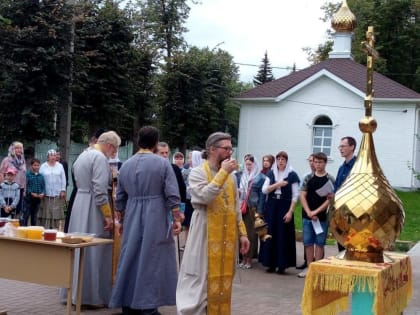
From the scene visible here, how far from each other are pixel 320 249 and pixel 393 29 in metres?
33.1

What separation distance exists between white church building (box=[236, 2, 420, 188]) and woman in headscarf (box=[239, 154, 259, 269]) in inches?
672

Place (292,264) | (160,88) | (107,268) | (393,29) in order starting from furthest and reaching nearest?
(393,29) < (160,88) < (292,264) < (107,268)

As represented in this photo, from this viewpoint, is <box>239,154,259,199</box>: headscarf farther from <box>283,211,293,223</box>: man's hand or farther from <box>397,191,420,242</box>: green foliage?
<box>397,191,420,242</box>: green foliage

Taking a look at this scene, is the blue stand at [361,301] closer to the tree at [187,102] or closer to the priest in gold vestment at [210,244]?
the priest in gold vestment at [210,244]

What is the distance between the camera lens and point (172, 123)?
28531 millimetres

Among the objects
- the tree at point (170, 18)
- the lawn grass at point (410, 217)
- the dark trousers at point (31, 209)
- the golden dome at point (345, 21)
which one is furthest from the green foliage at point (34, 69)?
the tree at point (170, 18)

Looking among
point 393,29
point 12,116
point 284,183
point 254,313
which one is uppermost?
point 393,29

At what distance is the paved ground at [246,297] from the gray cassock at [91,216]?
250 mm

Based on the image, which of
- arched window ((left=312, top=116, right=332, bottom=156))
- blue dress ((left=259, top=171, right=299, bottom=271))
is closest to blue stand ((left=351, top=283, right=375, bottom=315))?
blue dress ((left=259, top=171, right=299, bottom=271))

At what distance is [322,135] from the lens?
95.0 ft

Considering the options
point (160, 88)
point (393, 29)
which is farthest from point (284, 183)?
point (393, 29)

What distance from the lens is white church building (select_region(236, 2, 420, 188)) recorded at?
2762 centimetres

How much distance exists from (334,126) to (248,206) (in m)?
18.6

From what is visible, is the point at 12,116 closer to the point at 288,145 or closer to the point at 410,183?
the point at 288,145
